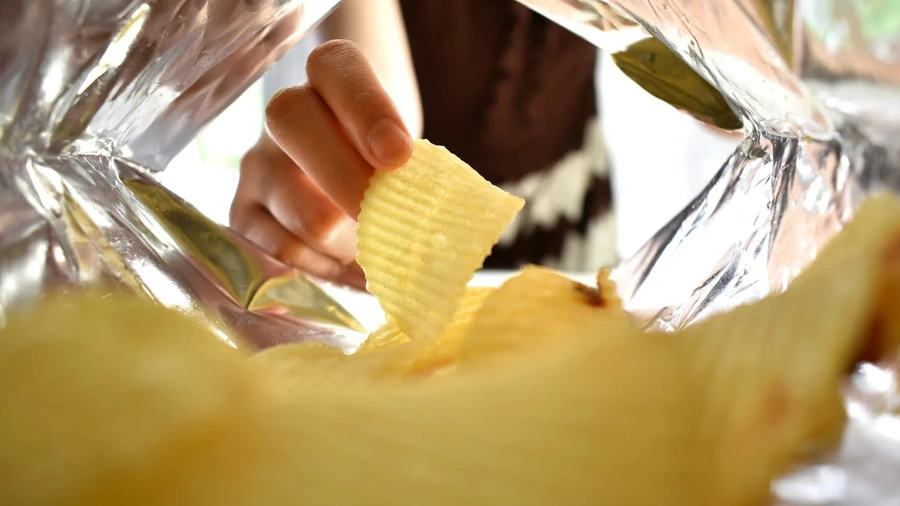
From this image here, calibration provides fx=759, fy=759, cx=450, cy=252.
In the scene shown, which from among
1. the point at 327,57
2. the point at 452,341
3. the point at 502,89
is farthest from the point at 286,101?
the point at 502,89

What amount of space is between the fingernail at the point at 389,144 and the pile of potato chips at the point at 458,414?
20 cm

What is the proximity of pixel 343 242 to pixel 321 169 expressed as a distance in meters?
0.05

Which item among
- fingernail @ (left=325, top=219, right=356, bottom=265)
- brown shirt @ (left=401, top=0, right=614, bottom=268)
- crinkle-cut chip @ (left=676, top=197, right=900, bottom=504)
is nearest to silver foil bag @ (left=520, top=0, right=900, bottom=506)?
crinkle-cut chip @ (left=676, top=197, right=900, bottom=504)

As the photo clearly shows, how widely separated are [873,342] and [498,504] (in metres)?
0.08

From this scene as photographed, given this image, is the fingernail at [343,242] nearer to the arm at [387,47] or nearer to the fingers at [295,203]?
the fingers at [295,203]

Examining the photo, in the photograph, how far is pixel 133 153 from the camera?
30 cm

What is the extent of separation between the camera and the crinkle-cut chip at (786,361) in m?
0.12

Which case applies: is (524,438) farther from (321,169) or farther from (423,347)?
(321,169)

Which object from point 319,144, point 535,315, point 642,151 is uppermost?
point 319,144

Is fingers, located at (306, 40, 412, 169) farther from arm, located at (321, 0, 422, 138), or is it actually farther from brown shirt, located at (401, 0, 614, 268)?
brown shirt, located at (401, 0, 614, 268)

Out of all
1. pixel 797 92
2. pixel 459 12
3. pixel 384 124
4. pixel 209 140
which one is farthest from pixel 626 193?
pixel 797 92

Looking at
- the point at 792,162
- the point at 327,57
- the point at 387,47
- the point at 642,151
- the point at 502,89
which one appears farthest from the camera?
the point at 642,151

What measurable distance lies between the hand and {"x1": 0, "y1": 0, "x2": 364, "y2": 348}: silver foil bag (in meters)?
0.06

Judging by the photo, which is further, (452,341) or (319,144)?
(319,144)
